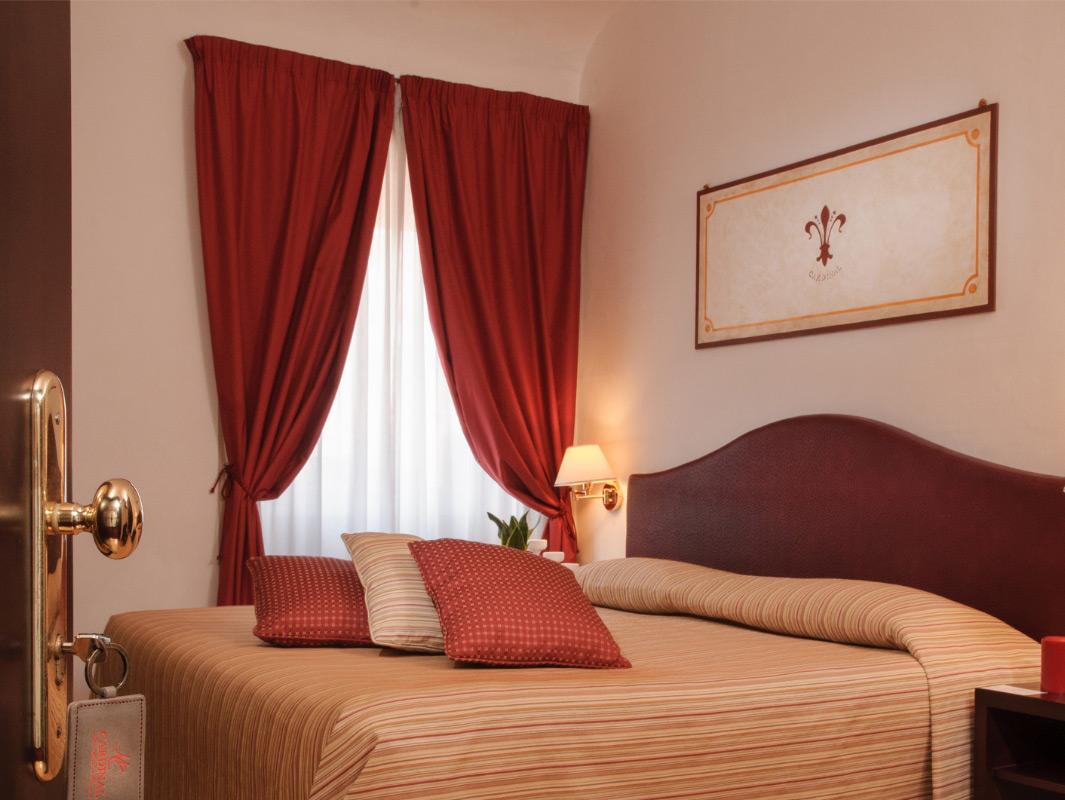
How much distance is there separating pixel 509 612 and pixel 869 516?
1.44 metres

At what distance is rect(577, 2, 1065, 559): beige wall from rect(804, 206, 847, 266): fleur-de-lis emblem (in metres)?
0.23

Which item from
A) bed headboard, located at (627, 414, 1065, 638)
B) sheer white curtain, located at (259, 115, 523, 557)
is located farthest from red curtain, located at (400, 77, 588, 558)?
bed headboard, located at (627, 414, 1065, 638)

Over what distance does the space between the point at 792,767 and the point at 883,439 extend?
1.40m

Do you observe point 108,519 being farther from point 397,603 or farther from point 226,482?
point 226,482

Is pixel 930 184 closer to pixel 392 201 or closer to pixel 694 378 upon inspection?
pixel 694 378

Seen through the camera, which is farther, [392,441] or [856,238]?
[392,441]

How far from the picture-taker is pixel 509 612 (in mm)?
2285

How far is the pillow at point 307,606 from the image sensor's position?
2.56 metres

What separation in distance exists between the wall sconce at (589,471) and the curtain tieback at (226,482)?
1.24 meters

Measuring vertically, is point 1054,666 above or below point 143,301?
below

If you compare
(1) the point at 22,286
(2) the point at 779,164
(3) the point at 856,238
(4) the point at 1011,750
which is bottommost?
(4) the point at 1011,750

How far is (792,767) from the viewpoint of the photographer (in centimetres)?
212

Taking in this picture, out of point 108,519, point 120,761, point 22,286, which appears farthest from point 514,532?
point 22,286

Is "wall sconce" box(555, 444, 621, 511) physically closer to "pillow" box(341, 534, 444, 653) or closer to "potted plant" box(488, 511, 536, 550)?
"potted plant" box(488, 511, 536, 550)
